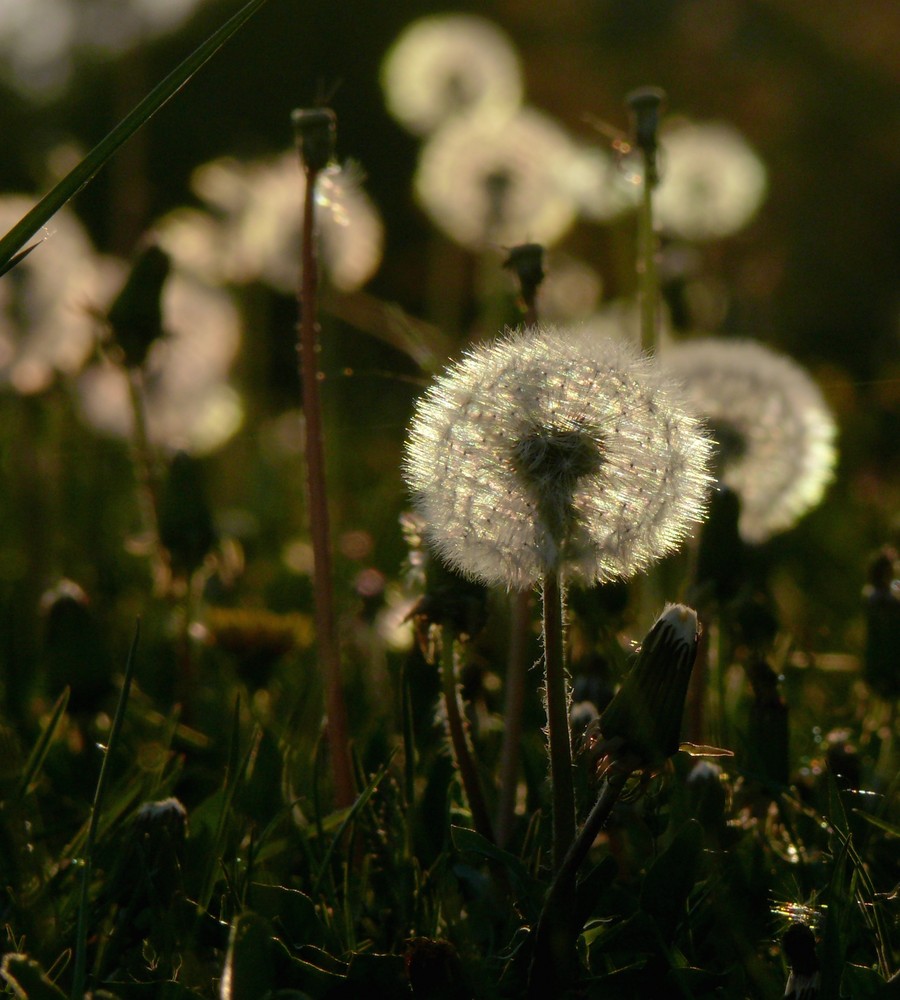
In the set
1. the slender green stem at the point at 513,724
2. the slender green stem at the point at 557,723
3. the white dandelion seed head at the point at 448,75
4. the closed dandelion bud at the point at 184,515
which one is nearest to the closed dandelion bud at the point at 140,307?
the closed dandelion bud at the point at 184,515

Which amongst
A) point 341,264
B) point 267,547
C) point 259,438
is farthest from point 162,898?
point 259,438

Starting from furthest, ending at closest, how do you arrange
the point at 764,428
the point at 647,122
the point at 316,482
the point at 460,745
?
the point at 764,428 < the point at 647,122 < the point at 316,482 < the point at 460,745

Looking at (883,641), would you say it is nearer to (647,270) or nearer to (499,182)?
(647,270)

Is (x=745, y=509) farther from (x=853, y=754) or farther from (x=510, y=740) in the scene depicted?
(x=510, y=740)

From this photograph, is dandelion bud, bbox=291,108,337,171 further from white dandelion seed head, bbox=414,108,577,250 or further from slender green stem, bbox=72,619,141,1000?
white dandelion seed head, bbox=414,108,577,250

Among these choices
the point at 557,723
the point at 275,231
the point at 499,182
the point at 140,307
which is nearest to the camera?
the point at 557,723

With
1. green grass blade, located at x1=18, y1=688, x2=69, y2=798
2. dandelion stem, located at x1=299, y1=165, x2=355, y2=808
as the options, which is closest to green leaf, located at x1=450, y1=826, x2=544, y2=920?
dandelion stem, located at x1=299, y1=165, x2=355, y2=808

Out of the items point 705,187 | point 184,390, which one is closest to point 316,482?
point 184,390

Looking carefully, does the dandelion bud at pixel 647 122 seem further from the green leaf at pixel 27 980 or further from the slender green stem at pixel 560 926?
the green leaf at pixel 27 980

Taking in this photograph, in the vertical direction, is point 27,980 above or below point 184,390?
below
